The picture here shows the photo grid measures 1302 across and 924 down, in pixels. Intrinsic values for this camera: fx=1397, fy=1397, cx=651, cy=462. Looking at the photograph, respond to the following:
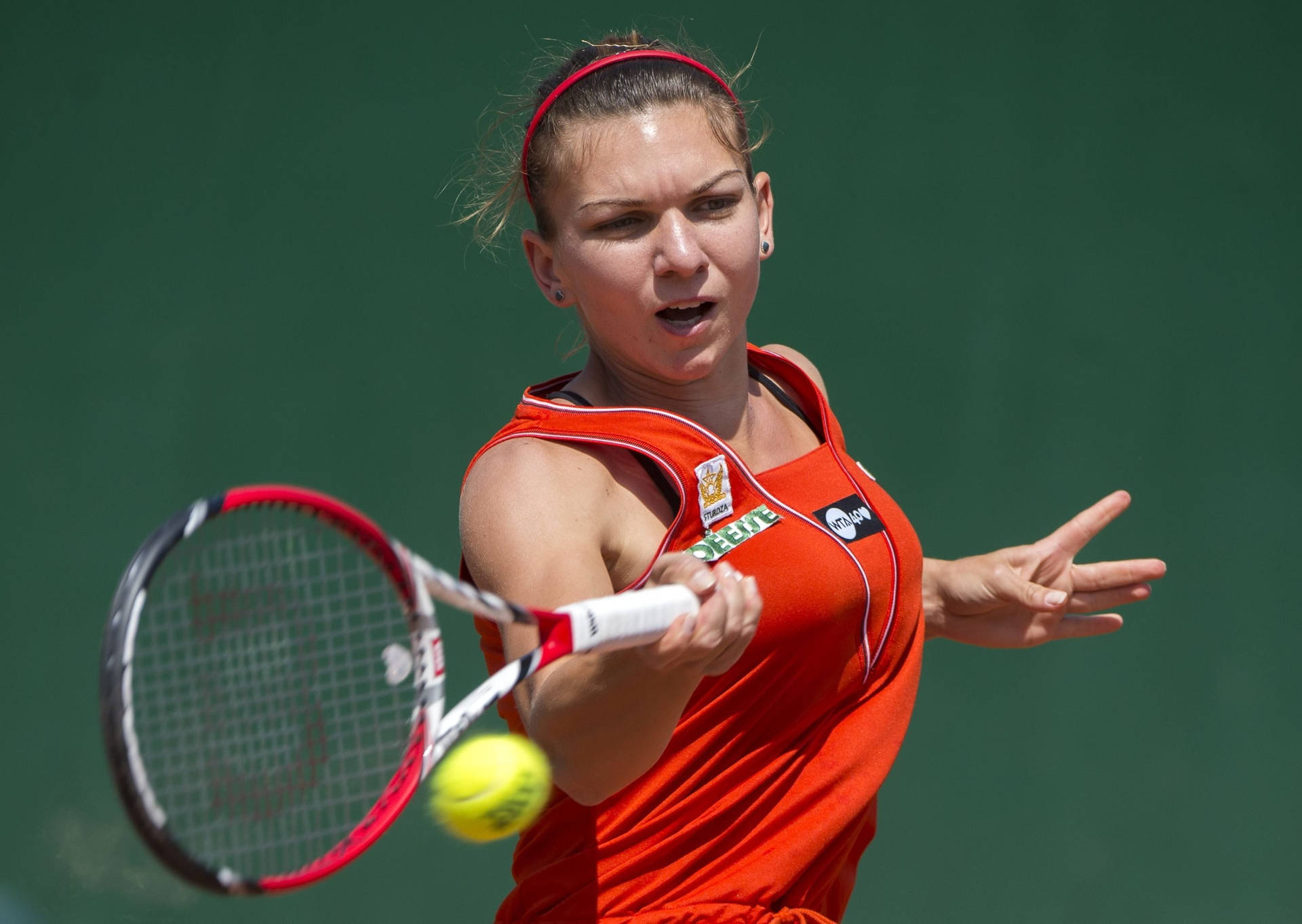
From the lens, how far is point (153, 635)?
4.69 feet

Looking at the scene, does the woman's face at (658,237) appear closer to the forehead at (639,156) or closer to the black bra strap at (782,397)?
the forehead at (639,156)

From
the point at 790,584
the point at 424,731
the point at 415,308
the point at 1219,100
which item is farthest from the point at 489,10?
the point at 424,731

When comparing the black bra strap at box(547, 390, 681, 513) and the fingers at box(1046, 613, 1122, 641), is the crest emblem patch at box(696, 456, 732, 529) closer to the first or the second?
the black bra strap at box(547, 390, 681, 513)

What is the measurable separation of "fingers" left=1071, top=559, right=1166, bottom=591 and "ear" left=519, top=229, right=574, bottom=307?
38.3 inches

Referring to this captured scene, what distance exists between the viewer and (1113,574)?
223cm

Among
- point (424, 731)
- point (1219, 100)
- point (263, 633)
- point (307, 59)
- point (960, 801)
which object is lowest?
point (960, 801)

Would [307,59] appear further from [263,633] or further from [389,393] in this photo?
[263,633]

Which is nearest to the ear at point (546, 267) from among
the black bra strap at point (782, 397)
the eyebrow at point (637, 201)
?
the eyebrow at point (637, 201)

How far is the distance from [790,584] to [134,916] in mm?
2316

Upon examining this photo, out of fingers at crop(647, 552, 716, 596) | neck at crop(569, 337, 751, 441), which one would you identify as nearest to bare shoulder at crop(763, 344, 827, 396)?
neck at crop(569, 337, 751, 441)

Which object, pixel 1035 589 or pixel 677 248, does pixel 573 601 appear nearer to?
pixel 677 248

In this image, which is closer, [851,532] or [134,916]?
[851,532]

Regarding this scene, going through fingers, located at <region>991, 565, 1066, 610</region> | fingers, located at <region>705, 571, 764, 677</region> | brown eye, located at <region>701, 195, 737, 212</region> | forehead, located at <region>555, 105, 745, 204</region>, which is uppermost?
forehead, located at <region>555, 105, 745, 204</region>

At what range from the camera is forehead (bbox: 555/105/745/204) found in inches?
66.4
